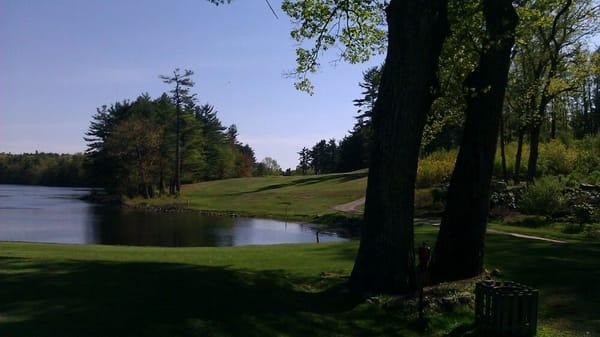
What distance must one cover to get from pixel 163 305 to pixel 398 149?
16.8 feet

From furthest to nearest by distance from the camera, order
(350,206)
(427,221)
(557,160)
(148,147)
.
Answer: (148,147)
(350,206)
(557,160)
(427,221)

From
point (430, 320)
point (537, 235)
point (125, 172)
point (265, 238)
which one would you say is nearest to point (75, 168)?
point (125, 172)

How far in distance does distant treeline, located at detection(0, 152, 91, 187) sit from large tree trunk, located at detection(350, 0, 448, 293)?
128841 mm

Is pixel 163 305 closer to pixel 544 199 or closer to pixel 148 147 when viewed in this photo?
pixel 544 199

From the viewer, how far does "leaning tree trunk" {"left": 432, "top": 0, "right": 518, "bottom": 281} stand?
1262 cm

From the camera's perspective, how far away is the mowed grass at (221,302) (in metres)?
8.01

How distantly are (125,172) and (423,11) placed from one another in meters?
66.6

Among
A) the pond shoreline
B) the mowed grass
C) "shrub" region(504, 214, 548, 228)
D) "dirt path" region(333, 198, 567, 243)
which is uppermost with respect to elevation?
"shrub" region(504, 214, 548, 228)

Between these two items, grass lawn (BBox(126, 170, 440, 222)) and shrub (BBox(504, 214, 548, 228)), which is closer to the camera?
shrub (BBox(504, 214, 548, 228))

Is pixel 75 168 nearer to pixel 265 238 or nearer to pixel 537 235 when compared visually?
pixel 265 238

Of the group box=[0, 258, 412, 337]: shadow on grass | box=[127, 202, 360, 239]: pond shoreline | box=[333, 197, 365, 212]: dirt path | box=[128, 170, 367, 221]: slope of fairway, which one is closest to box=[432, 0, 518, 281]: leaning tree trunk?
box=[0, 258, 412, 337]: shadow on grass

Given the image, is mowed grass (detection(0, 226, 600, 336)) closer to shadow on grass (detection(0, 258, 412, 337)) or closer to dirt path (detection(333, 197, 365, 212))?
shadow on grass (detection(0, 258, 412, 337))

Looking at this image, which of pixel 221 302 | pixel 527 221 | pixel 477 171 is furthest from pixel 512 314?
pixel 527 221

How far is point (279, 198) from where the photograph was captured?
60531 millimetres
